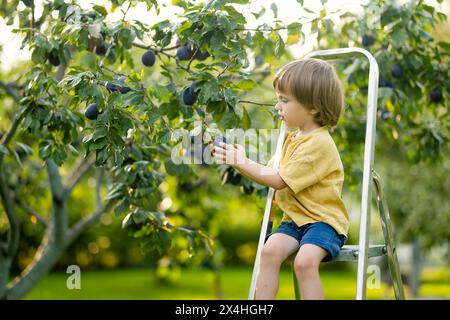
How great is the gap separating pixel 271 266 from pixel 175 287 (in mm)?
11183

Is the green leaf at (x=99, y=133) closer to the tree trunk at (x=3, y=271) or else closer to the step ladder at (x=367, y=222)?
the step ladder at (x=367, y=222)

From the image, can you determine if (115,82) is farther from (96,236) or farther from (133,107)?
(96,236)

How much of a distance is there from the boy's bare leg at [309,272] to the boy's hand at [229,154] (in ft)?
1.45

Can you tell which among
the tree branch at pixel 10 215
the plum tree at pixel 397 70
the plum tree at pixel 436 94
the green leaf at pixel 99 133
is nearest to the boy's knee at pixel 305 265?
the green leaf at pixel 99 133

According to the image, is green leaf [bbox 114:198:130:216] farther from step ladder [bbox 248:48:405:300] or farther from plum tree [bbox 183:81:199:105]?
step ladder [bbox 248:48:405:300]

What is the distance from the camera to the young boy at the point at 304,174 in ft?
8.62

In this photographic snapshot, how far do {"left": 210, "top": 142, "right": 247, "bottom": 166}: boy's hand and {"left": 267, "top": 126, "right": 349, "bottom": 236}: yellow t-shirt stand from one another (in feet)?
0.55

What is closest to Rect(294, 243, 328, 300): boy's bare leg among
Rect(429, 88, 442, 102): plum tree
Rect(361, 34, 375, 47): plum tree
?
Rect(429, 88, 442, 102): plum tree

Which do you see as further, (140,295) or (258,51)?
(140,295)

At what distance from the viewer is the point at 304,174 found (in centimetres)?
265

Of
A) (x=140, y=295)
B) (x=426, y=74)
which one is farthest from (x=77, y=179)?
(x=140, y=295)

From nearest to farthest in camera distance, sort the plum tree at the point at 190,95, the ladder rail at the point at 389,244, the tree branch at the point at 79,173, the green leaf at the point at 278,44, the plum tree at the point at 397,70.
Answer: the ladder rail at the point at 389,244, the plum tree at the point at 190,95, the green leaf at the point at 278,44, the plum tree at the point at 397,70, the tree branch at the point at 79,173

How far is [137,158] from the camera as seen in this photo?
11.9ft
